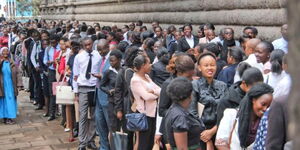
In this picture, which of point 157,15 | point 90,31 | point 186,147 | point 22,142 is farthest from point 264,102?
point 157,15

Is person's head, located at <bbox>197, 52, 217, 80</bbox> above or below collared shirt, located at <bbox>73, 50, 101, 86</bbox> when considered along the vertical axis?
above

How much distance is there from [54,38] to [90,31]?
214cm

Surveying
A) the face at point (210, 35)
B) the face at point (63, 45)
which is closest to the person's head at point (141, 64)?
the face at point (63, 45)

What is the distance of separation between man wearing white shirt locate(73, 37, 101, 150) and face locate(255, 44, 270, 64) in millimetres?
2686

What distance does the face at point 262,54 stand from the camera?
16.8ft

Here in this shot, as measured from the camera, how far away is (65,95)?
24.5 feet

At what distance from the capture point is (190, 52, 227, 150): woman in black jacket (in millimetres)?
Answer: 4176

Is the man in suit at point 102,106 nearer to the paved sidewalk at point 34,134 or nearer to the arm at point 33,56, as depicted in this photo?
the paved sidewalk at point 34,134

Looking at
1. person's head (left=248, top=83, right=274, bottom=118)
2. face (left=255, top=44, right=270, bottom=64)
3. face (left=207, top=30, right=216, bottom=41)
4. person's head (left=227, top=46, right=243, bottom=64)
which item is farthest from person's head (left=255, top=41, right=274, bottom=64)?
face (left=207, top=30, right=216, bottom=41)

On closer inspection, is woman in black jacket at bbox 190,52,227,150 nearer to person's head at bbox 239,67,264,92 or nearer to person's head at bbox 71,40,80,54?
person's head at bbox 239,67,264,92

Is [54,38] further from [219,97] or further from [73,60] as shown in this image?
[219,97]

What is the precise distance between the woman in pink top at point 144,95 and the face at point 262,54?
51.4 inches

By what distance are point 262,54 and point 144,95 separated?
1524 mm

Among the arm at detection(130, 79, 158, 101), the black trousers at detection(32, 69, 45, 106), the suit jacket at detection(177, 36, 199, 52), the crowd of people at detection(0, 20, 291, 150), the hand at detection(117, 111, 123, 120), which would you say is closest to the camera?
the crowd of people at detection(0, 20, 291, 150)
